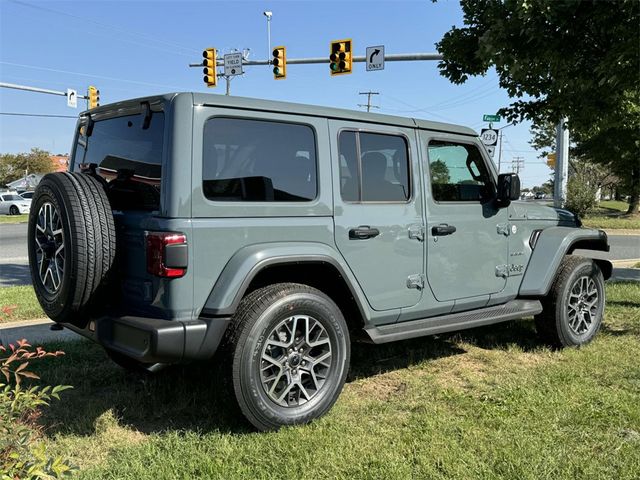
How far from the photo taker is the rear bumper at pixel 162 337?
10.1 ft

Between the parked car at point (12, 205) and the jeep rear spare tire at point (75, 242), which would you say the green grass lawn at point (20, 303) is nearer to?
the jeep rear spare tire at point (75, 242)

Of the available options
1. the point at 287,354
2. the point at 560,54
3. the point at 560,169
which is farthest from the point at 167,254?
the point at 560,169

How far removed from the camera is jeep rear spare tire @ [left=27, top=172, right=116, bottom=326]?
3.20m

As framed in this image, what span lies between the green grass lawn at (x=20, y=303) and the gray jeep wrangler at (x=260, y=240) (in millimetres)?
2833

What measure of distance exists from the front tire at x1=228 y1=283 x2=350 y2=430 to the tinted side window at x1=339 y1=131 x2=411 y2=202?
825 millimetres

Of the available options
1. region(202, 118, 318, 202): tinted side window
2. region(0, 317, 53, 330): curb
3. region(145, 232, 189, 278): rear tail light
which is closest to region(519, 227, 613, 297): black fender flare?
region(202, 118, 318, 202): tinted side window

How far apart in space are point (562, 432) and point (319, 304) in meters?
1.65

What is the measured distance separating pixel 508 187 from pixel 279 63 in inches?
532

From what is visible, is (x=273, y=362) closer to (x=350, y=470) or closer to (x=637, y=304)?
(x=350, y=470)

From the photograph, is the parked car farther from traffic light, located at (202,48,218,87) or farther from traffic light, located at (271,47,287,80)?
traffic light, located at (271,47,287,80)

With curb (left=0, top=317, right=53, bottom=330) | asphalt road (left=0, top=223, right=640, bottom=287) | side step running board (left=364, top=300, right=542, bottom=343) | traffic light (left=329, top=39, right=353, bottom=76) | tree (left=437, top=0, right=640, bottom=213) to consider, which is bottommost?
curb (left=0, top=317, right=53, bottom=330)

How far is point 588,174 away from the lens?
43.4 meters

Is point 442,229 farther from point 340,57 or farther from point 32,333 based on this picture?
point 340,57

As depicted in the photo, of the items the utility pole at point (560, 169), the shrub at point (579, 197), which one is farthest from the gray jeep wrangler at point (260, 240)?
the shrub at point (579, 197)
